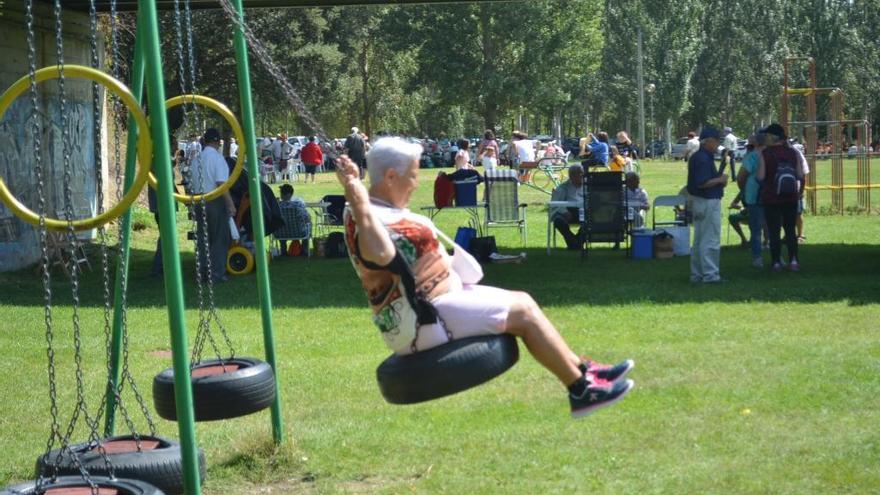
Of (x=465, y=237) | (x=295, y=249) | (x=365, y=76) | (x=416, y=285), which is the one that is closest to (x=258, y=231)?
(x=416, y=285)

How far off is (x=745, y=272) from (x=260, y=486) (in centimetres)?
1153

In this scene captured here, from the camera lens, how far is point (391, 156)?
624cm

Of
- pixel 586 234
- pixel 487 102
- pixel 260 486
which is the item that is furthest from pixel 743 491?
pixel 487 102

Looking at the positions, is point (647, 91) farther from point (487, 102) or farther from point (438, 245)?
point (438, 245)

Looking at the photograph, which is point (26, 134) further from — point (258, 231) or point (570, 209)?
point (258, 231)

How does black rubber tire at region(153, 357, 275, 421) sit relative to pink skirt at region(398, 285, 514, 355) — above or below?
below

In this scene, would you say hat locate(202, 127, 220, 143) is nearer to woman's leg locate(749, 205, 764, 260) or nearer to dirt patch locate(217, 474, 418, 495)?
woman's leg locate(749, 205, 764, 260)

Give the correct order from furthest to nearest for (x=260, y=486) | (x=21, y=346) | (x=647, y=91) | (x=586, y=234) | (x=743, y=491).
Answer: (x=647, y=91)
(x=586, y=234)
(x=21, y=346)
(x=260, y=486)
(x=743, y=491)

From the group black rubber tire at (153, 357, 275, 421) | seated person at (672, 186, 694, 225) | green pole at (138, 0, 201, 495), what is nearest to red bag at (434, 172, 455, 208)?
seated person at (672, 186, 694, 225)

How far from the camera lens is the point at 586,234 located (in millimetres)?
20531

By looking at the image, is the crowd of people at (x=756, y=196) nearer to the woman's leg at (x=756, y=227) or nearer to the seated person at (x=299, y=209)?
the woman's leg at (x=756, y=227)

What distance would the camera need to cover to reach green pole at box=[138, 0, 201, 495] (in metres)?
5.72

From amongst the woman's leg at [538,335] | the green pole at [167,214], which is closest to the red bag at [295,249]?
the woman's leg at [538,335]

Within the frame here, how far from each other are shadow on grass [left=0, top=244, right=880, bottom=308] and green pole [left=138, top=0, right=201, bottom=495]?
32.1 feet
